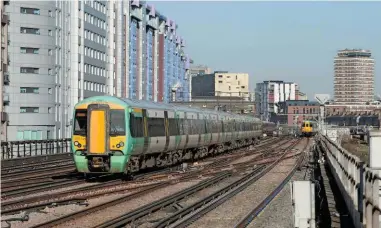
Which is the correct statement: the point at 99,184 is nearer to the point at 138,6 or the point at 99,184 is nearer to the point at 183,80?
the point at 138,6

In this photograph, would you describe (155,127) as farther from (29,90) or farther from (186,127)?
(29,90)

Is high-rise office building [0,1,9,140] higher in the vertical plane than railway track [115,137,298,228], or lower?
higher

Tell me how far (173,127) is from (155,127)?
11.2ft

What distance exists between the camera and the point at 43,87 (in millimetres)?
67938

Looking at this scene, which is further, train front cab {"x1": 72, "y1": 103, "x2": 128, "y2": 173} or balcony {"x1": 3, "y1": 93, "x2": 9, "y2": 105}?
balcony {"x1": 3, "y1": 93, "x2": 9, "y2": 105}

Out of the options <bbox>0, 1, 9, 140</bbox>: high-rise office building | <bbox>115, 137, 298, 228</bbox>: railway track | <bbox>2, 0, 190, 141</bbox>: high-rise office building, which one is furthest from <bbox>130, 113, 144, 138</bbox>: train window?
<bbox>2, 0, 190, 141</bbox>: high-rise office building

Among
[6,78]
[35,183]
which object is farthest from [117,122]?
[6,78]

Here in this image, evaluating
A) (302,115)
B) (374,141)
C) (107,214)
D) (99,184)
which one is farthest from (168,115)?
(302,115)

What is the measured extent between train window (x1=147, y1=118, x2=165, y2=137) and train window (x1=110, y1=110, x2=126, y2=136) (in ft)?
8.73

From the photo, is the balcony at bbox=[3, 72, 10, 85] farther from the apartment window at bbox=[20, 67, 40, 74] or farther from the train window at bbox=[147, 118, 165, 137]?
the train window at bbox=[147, 118, 165, 137]

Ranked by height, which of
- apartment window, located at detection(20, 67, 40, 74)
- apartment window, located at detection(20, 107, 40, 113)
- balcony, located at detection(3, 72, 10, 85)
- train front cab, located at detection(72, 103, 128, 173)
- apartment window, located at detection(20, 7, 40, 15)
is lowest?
train front cab, located at detection(72, 103, 128, 173)

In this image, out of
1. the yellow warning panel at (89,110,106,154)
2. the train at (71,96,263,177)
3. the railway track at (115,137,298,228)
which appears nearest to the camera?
the railway track at (115,137,298,228)

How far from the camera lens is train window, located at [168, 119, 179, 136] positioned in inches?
1170

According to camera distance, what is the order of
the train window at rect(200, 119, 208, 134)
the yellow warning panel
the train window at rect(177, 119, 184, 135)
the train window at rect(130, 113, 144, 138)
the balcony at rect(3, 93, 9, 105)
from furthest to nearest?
the balcony at rect(3, 93, 9, 105)
the train window at rect(200, 119, 208, 134)
the train window at rect(177, 119, 184, 135)
the train window at rect(130, 113, 144, 138)
the yellow warning panel
